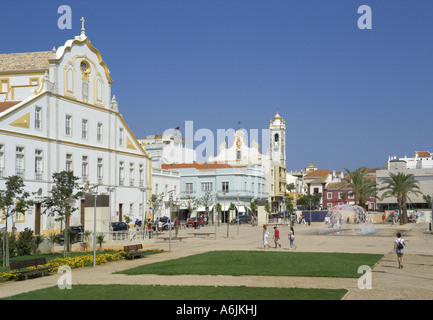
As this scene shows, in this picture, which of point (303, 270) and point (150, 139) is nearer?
point (303, 270)

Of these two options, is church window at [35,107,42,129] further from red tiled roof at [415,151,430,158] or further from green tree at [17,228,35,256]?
red tiled roof at [415,151,430,158]

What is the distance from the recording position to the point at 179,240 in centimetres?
4297

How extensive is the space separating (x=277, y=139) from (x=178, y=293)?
113035 mm

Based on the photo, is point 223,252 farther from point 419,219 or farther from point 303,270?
point 419,219

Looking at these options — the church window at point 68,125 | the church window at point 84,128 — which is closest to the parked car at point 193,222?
the church window at point 84,128

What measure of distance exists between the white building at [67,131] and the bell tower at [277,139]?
64.3 metres

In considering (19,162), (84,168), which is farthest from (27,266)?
(84,168)

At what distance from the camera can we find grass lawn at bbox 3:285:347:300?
51.8 ft

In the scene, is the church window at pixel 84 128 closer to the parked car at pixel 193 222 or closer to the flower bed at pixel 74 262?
the parked car at pixel 193 222

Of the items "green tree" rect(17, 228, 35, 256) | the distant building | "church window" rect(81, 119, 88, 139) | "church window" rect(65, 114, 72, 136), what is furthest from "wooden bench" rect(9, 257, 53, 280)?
the distant building

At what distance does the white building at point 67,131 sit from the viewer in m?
45.4

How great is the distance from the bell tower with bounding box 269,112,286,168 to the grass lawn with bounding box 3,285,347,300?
108487mm
